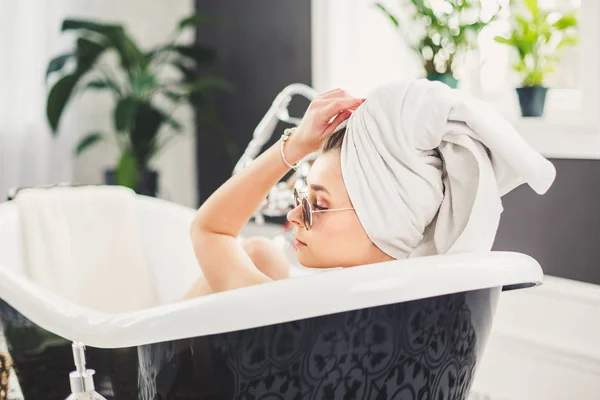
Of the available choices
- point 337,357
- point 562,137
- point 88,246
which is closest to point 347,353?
point 337,357

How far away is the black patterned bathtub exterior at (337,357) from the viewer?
1178mm

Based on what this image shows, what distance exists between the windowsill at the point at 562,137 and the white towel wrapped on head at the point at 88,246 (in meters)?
1.33

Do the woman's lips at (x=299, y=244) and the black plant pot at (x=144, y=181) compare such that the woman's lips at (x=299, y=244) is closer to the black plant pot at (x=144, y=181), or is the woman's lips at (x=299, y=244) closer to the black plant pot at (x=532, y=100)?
the black plant pot at (x=532, y=100)

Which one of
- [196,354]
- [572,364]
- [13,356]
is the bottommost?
[572,364]

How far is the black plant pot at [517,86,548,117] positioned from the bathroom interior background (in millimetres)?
43

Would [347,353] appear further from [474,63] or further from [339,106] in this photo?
[474,63]

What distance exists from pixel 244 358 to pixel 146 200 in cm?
160

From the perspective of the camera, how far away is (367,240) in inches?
52.9

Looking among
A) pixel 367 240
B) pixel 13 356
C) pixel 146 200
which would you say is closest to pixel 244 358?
pixel 367 240

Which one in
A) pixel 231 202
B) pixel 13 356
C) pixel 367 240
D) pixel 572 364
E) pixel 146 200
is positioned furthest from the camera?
pixel 146 200

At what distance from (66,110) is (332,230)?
277 centimetres

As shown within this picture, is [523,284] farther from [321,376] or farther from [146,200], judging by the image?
[146,200]

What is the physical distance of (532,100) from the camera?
250 cm

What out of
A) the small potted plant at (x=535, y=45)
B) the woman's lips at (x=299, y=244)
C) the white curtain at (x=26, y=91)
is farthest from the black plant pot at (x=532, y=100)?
the white curtain at (x=26, y=91)
